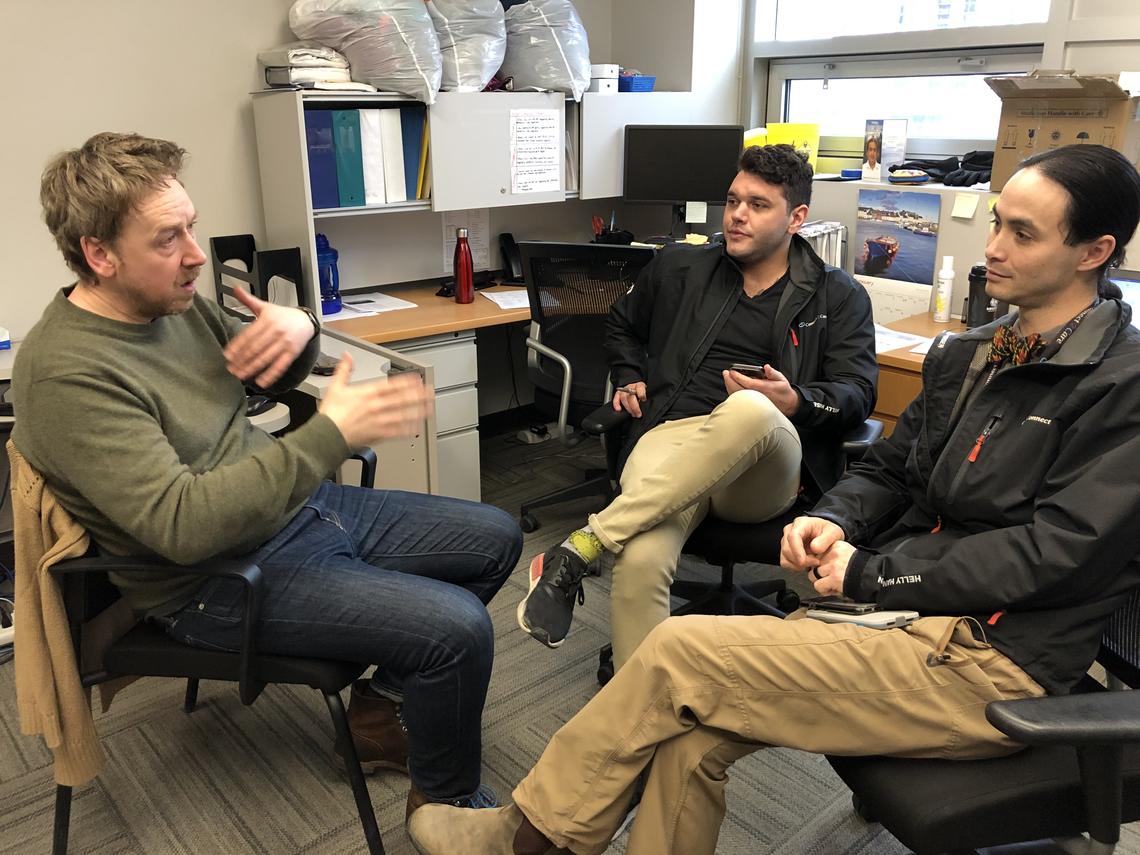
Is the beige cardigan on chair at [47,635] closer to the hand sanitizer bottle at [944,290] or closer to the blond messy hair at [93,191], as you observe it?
the blond messy hair at [93,191]

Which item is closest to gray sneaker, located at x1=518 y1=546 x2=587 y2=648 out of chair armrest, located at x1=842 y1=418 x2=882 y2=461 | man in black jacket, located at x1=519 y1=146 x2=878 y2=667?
man in black jacket, located at x1=519 y1=146 x2=878 y2=667

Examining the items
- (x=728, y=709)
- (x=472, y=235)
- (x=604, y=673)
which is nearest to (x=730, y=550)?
(x=604, y=673)

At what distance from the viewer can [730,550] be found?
2.07 m

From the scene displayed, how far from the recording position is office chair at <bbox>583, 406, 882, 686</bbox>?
2059 mm

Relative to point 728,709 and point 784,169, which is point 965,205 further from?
point 728,709

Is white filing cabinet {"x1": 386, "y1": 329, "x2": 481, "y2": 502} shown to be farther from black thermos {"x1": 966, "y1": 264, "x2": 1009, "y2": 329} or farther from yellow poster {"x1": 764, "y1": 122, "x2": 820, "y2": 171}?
black thermos {"x1": 966, "y1": 264, "x2": 1009, "y2": 329}

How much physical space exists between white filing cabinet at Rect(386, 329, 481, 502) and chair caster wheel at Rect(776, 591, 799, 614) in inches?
43.2

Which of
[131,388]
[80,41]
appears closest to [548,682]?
[131,388]

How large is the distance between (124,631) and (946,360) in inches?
59.8

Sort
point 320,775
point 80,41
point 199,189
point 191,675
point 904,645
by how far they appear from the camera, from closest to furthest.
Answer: point 904,645 < point 191,675 < point 320,775 < point 80,41 < point 199,189

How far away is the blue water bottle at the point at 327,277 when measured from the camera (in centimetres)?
316

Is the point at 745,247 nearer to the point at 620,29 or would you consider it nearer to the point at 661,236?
the point at 661,236

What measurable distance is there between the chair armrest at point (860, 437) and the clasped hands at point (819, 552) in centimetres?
46

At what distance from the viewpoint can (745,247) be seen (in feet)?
7.73
